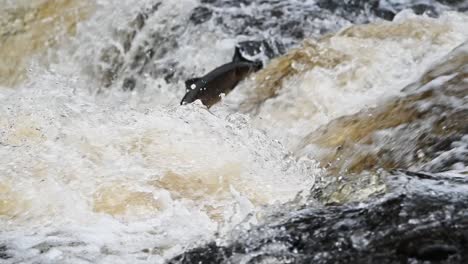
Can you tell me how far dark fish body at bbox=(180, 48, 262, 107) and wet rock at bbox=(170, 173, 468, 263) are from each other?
2.99 metres

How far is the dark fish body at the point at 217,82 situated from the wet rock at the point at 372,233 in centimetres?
299

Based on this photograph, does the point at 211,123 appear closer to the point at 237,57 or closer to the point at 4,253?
the point at 4,253

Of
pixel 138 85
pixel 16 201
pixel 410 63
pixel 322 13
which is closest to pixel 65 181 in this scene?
pixel 16 201

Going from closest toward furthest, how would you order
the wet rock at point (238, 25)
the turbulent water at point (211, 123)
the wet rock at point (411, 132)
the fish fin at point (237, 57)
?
the turbulent water at point (211, 123) → the wet rock at point (411, 132) → the fish fin at point (237, 57) → the wet rock at point (238, 25)

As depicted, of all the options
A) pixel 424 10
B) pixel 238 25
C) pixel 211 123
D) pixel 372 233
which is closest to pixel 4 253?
pixel 372 233

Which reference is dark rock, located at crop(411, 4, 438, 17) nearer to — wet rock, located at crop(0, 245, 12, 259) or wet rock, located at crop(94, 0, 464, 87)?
wet rock, located at crop(94, 0, 464, 87)

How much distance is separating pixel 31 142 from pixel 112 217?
3.36ft

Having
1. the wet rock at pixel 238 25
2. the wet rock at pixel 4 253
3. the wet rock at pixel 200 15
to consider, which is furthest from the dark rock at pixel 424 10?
the wet rock at pixel 4 253

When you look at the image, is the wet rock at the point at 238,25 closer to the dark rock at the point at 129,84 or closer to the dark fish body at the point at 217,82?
the dark rock at the point at 129,84

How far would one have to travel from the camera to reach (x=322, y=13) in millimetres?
6984

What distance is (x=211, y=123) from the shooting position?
433 cm

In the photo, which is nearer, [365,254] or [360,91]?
[365,254]

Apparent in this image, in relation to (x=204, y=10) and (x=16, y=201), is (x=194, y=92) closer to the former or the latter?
(x=204, y=10)

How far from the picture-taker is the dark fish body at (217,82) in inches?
226
